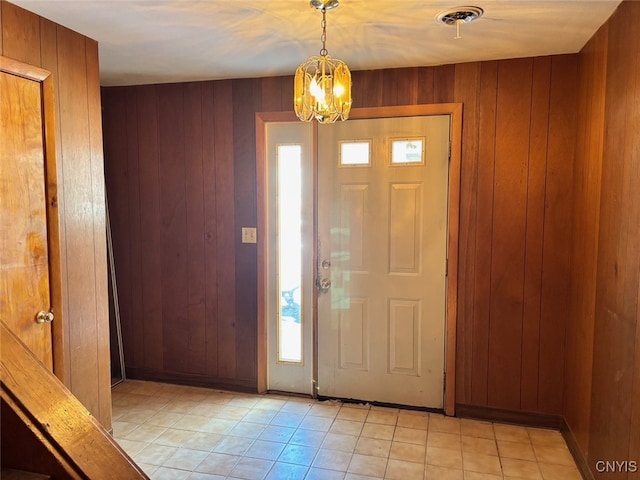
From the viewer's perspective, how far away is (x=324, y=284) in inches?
125

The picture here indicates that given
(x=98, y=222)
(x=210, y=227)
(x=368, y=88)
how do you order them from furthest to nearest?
(x=210, y=227), (x=368, y=88), (x=98, y=222)

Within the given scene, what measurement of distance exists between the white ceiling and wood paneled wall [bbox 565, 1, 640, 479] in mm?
259

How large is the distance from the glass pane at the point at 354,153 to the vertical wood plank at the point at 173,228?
123 cm

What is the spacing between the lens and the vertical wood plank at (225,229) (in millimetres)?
3256

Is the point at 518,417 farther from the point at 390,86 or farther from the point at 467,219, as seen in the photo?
the point at 390,86

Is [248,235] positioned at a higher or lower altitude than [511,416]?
higher

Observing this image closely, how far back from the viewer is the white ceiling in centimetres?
199

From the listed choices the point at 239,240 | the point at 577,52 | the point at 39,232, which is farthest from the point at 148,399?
the point at 577,52

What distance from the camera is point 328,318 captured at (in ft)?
10.4

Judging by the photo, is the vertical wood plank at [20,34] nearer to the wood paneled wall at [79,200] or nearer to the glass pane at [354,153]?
the wood paneled wall at [79,200]

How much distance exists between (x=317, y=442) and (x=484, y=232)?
1665 millimetres

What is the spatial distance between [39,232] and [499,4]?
2.37 meters

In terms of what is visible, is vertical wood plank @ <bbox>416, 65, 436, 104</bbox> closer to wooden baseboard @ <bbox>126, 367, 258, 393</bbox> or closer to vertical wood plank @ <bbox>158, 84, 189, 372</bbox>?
vertical wood plank @ <bbox>158, 84, 189, 372</bbox>

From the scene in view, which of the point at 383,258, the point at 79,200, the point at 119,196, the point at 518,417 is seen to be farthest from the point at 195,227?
the point at 518,417
